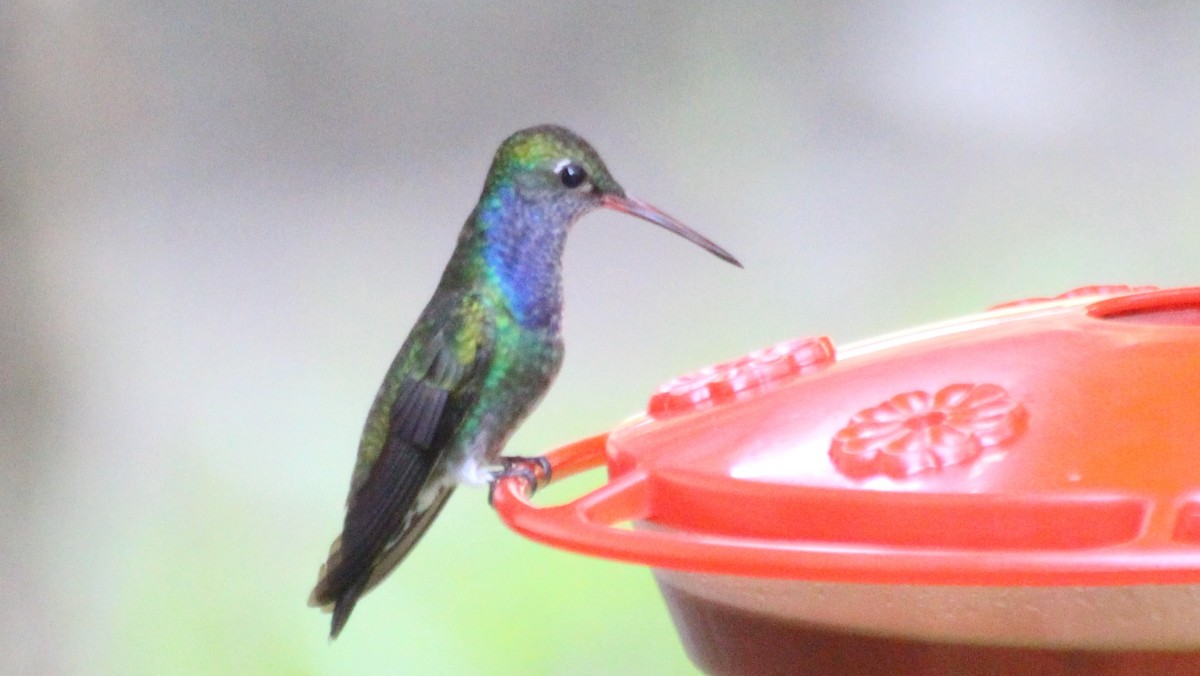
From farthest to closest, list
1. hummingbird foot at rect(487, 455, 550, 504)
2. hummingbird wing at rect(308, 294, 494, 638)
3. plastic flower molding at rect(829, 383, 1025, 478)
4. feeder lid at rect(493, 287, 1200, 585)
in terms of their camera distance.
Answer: hummingbird wing at rect(308, 294, 494, 638)
hummingbird foot at rect(487, 455, 550, 504)
plastic flower molding at rect(829, 383, 1025, 478)
feeder lid at rect(493, 287, 1200, 585)

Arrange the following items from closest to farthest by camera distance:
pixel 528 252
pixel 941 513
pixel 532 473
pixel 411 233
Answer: pixel 941 513 < pixel 532 473 < pixel 528 252 < pixel 411 233

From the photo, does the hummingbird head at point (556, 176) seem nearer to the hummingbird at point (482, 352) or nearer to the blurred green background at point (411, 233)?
the hummingbird at point (482, 352)

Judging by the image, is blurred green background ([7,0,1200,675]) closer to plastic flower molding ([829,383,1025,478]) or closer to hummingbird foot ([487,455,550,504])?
hummingbird foot ([487,455,550,504])

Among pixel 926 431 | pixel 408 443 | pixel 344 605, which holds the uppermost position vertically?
pixel 926 431

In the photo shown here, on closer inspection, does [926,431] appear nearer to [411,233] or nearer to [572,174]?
[572,174]

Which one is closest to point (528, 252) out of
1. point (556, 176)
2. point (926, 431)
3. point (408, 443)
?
point (556, 176)

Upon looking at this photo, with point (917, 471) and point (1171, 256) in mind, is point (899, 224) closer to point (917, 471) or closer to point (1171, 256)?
point (1171, 256)

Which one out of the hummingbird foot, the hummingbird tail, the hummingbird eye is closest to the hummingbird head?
the hummingbird eye

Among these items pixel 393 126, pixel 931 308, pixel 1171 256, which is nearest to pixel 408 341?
pixel 393 126
